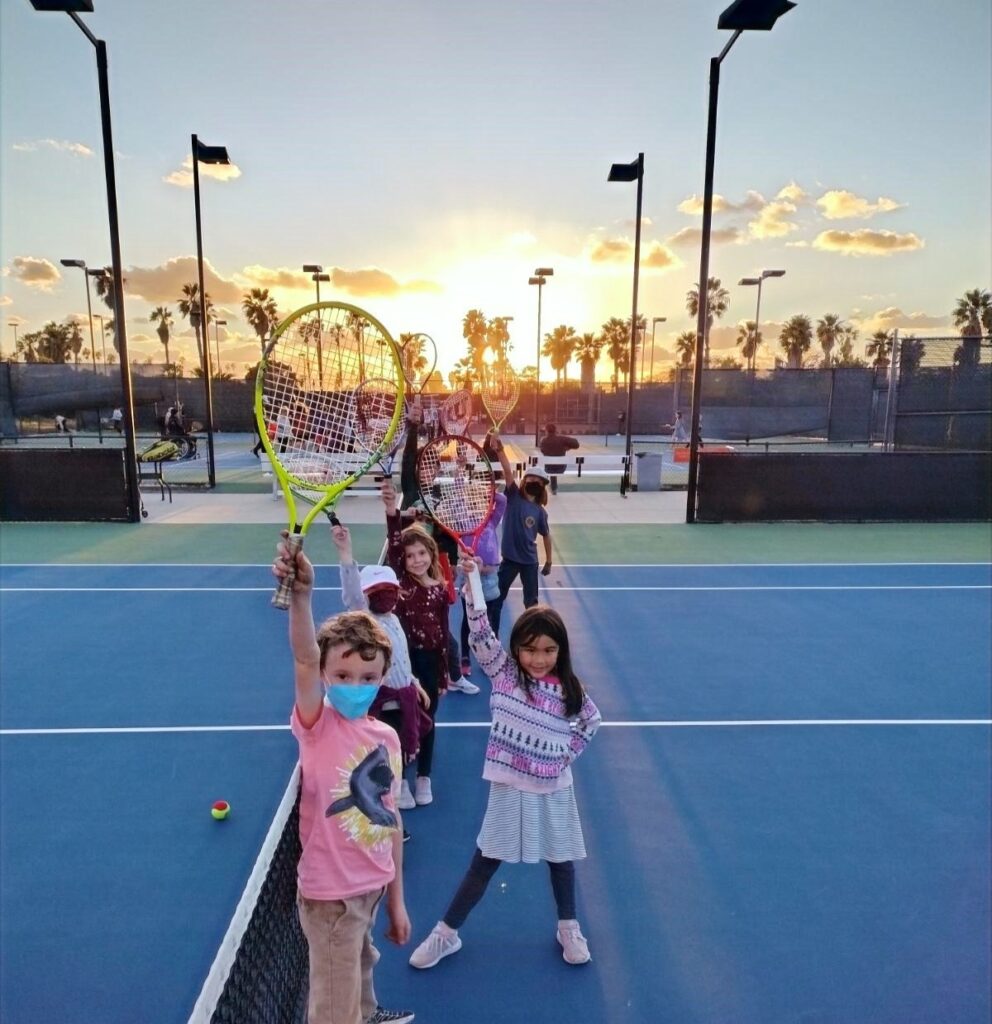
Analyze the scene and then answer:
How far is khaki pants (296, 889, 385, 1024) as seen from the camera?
7.18 ft

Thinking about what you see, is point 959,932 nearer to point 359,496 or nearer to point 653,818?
point 653,818

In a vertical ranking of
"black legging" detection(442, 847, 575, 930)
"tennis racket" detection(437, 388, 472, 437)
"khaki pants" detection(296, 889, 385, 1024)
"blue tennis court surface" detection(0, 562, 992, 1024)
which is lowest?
"blue tennis court surface" detection(0, 562, 992, 1024)

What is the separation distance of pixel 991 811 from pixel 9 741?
20.4ft

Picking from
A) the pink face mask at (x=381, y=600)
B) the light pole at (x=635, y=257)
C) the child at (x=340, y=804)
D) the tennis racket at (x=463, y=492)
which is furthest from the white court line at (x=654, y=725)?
the light pole at (x=635, y=257)

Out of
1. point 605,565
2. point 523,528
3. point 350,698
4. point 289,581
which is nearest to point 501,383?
point 605,565

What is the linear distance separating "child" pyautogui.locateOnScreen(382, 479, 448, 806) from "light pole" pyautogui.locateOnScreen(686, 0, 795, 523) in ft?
29.7

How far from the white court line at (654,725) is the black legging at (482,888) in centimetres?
207

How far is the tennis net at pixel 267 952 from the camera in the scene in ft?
5.95

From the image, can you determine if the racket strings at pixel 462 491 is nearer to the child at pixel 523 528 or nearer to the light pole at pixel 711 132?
Answer: the child at pixel 523 528

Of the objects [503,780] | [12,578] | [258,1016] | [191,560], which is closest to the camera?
[258,1016]

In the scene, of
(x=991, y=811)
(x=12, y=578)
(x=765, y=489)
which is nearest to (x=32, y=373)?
(x=12, y=578)

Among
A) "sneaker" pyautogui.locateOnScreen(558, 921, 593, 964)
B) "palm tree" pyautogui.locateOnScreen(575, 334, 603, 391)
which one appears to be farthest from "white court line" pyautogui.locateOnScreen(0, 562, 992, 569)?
"palm tree" pyautogui.locateOnScreen(575, 334, 603, 391)

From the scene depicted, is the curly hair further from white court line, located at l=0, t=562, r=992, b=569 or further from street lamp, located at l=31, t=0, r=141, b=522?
street lamp, located at l=31, t=0, r=141, b=522

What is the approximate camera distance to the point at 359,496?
1608 centimetres
